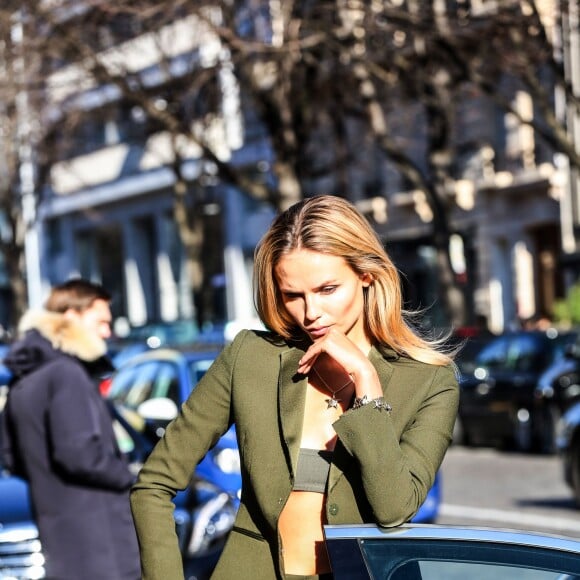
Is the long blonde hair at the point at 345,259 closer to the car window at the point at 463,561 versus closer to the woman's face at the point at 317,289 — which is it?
the woman's face at the point at 317,289

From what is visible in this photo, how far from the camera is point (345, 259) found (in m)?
3.06

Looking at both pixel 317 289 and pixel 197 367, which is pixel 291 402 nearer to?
pixel 317 289

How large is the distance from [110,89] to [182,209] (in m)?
11.8

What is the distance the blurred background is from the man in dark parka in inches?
73.1

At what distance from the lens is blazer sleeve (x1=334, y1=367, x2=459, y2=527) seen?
9.15 feet

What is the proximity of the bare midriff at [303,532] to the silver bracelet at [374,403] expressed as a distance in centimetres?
21

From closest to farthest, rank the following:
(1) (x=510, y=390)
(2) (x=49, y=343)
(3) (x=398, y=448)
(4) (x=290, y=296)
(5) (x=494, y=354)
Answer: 1. (3) (x=398, y=448)
2. (4) (x=290, y=296)
3. (2) (x=49, y=343)
4. (1) (x=510, y=390)
5. (5) (x=494, y=354)

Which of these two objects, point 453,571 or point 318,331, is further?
point 318,331

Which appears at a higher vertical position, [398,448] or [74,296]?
[74,296]

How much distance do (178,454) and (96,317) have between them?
3116 mm

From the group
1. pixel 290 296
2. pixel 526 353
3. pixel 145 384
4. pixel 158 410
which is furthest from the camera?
pixel 526 353

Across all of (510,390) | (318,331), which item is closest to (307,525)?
(318,331)

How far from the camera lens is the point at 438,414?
3.00 m

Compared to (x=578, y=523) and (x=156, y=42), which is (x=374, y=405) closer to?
(x=578, y=523)
